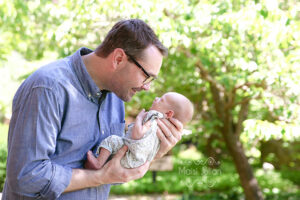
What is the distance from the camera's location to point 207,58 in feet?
18.7

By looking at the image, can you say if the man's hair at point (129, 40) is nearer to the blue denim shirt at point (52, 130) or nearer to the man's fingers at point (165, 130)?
the blue denim shirt at point (52, 130)

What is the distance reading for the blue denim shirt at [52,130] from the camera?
4.90 feet

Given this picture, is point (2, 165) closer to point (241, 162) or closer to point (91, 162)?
point (91, 162)

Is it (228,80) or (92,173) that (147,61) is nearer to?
(92,173)

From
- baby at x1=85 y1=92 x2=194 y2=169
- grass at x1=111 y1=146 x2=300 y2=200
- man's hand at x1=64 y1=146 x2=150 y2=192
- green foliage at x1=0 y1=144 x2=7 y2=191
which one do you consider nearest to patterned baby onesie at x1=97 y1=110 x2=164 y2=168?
baby at x1=85 y1=92 x2=194 y2=169

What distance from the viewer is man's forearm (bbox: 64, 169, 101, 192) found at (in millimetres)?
1646

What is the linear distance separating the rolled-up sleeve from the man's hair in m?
0.42

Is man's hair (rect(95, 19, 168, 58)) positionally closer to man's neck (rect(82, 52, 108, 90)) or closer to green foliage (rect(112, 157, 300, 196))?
man's neck (rect(82, 52, 108, 90))

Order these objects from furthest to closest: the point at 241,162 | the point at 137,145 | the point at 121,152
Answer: the point at 241,162
the point at 137,145
the point at 121,152

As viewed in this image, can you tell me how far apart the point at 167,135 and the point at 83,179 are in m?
0.62

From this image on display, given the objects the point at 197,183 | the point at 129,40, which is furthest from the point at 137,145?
the point at 197,183

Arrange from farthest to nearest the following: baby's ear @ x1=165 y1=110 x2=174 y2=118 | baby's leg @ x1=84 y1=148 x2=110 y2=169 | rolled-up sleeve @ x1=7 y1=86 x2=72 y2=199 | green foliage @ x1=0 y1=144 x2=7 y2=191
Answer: green foliage @ x1=0 y1=144 x2=7 y2=191 → baby's ear @ x1=165 y1=110 x2=174 y2=118 → baby's leg @ x1=84 y1=148 x2=110 y2=169 → rolled-up sleeve @ x1=7 y1=86 x2=72 y2=199

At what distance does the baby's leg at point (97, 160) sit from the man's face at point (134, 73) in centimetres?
29

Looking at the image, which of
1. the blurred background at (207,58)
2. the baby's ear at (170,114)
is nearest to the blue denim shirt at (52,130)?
the baby's ear at (170,114)
